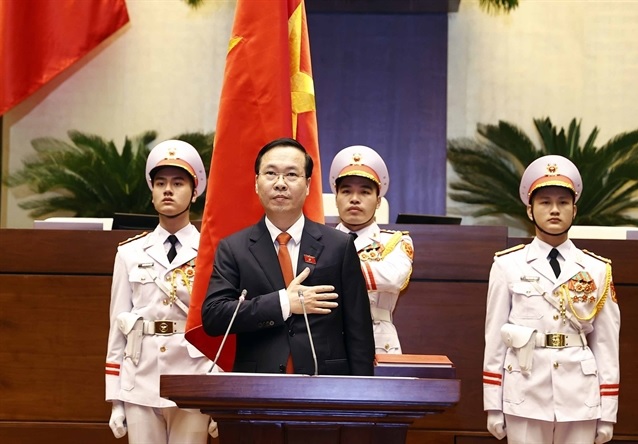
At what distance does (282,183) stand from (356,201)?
1364 millimetres

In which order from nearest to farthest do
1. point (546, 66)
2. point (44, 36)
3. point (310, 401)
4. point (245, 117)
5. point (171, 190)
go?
point (310, 401)
point (245, 117)
point (171, 190)
point (44, 36)
point (546, 66)

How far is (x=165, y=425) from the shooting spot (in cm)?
412

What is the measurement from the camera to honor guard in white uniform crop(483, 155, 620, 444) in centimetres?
408

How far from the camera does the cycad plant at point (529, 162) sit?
7.77 metres

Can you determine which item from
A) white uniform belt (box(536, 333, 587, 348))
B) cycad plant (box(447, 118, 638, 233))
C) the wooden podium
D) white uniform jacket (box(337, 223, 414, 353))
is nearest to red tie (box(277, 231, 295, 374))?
the wooden podium

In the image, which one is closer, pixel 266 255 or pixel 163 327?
pixel 266 255

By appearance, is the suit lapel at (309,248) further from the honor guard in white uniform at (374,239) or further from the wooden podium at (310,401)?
the honor guard in white uniform at (374,239)

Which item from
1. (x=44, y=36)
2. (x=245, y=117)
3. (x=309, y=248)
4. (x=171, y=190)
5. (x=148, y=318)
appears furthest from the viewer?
(x=44, y=36)

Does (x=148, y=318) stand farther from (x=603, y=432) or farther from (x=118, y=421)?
(x=603, y=432)

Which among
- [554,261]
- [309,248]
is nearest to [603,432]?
[554,261]

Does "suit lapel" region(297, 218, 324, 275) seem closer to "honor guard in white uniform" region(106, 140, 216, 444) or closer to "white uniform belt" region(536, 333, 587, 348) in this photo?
"honor guard in white uniform" region(106, 140, 216, 444)

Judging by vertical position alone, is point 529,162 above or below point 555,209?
above

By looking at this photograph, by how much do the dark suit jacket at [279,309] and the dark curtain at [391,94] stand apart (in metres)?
5.24

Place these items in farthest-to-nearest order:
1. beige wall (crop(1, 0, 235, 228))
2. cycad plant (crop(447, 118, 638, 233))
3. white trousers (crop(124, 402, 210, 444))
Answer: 1. beige wall (crop(1, 0, 235, 228))
2. cycad plant (crop(447, 118, 638, 233))
3. white trousers (crop(124, 402, 210, 444))
